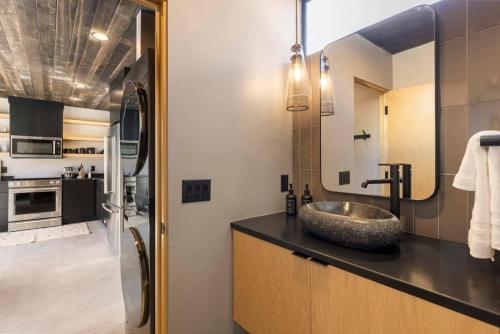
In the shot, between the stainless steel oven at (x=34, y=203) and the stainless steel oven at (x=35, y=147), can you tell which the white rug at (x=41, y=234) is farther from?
the stainless steel oven at (x=35, y=147)

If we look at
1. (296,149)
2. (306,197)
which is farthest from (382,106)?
(306,197)

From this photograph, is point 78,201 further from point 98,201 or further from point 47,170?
point 47,170

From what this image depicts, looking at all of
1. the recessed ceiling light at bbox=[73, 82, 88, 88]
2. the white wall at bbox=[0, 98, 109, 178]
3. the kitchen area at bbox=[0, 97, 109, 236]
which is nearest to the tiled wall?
the recessed ceiling light at bbox=[73, 82, 88, 88]

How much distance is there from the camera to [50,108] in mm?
4695

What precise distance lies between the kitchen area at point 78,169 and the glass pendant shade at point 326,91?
1.00m

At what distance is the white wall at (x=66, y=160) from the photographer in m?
4.69

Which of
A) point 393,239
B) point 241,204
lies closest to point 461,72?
point 393,239

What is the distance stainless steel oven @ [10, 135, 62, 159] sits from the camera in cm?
436

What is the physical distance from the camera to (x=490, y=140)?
71 cm

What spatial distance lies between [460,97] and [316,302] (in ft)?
3.38

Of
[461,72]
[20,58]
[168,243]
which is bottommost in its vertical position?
[168,243]

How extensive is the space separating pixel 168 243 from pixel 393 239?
952mm

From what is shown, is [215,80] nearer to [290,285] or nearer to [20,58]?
[290,285]

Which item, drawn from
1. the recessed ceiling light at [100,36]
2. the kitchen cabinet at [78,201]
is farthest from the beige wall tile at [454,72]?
the kitchen cabinet at [78,201]
